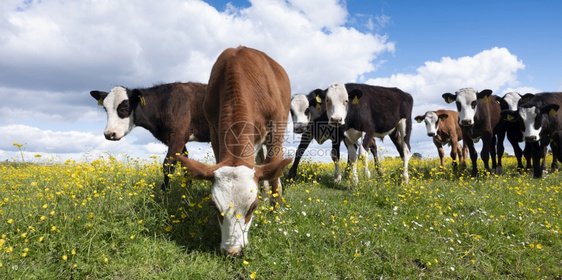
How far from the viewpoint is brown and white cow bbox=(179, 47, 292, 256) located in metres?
3.95

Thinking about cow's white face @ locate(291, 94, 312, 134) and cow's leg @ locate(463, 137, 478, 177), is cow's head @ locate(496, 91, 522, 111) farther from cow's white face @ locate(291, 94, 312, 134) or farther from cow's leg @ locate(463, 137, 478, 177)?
cow's white face @ locate(291, 94, 312, 134)

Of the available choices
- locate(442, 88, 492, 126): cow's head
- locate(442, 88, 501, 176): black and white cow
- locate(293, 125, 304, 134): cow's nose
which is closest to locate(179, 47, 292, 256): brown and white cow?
locate(293, 125, 304, 134): cow's nose

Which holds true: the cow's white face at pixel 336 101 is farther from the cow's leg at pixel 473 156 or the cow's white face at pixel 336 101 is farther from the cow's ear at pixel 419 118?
the cow's ear at pixel 419 118

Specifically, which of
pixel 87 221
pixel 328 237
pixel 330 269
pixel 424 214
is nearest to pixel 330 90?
pixel 424 214

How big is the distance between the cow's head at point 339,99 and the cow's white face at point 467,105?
411cm

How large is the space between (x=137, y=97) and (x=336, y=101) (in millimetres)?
4858

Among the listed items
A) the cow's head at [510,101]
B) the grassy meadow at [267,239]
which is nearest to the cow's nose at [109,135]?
the grassy meadow at [267,239]

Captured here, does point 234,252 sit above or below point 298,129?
below

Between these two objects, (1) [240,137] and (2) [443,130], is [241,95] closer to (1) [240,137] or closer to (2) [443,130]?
(1) [240,137]

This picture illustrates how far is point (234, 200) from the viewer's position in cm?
392

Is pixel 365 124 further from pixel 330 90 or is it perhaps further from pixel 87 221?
pixel 87 221

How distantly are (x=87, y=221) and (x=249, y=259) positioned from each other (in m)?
2.07

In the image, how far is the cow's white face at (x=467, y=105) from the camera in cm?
1095

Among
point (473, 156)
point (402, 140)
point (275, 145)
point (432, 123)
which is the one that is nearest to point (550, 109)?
point (473, 156)
